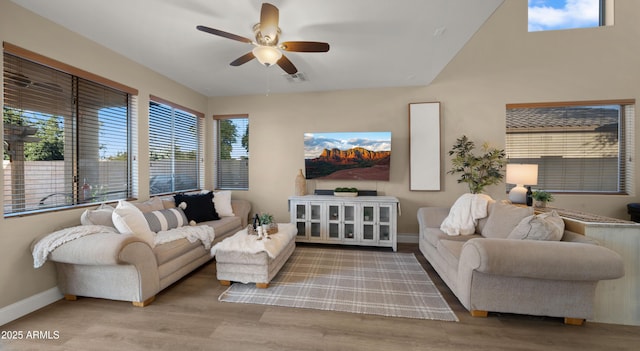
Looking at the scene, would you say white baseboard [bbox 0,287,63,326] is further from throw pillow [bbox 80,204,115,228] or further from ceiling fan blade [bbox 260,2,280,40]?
ceiling fan blade [bbox 260,2,280,40]

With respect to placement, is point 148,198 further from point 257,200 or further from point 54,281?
point 257,200

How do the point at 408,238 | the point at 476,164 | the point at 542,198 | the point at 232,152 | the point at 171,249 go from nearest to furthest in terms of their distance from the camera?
the point at 171,249, the point at 542,198, the point at 476,164, the point at 408,238, the point at 232,152

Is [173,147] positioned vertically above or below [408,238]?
above

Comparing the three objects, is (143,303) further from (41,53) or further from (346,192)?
(346,192)

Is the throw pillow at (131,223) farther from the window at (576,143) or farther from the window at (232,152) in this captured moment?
the window at (576,143)

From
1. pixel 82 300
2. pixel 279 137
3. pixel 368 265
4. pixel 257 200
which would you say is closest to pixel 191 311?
pixel 82 300

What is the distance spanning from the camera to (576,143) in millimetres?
3652

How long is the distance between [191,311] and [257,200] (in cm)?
250

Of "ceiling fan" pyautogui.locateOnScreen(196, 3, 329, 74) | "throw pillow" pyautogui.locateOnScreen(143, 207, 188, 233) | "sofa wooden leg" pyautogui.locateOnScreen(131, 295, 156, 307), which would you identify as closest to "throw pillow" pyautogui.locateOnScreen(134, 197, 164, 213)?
"throw pillow" pyautogui.locateOnScreen(143, 207, 188, 233)

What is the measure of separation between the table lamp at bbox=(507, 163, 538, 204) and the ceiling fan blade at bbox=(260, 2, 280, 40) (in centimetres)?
Answer: 308

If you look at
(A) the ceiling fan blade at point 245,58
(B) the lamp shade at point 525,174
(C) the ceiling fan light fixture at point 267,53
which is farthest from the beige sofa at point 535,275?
(A) the ceiling fan blade at point 245,58

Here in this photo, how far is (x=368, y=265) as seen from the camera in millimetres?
2969

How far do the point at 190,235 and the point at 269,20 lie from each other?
94.1 inches

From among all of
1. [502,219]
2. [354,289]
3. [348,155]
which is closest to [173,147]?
[348,155]
